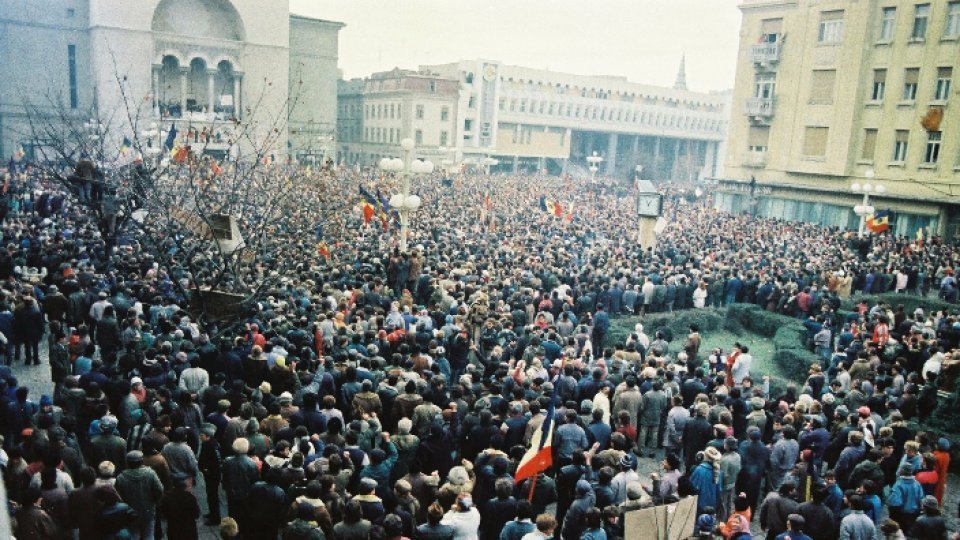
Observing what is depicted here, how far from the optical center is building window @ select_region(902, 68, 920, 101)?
3403 cm

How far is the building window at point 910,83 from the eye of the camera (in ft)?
112

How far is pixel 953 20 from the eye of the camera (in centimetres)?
3225

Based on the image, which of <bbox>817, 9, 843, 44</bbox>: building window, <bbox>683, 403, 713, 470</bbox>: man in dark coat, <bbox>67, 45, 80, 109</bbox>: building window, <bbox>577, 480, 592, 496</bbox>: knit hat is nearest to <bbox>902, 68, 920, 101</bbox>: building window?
<bbox>817, 9, 843, 44</bbox>: building window

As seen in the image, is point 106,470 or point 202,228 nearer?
point 106,470

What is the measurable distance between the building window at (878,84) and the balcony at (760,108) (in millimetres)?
5650

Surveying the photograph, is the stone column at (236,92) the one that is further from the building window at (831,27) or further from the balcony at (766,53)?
the building window at (831,27)

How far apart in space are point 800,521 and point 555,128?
8007cm

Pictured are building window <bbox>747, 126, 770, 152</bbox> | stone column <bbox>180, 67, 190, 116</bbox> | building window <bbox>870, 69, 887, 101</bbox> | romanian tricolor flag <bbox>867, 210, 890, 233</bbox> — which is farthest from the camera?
stone column <bbox>180, 67, 190, 116</bbox>

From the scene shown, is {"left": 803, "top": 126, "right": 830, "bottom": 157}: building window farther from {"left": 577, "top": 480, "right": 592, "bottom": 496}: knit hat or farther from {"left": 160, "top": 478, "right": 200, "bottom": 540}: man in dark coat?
{"left": 160, "top": 478, "right": 200, "bottom": 540}: man in dark coat

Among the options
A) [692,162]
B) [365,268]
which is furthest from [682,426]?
[692,162]

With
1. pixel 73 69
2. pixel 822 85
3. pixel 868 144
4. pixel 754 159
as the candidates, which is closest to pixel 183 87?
pixel 73 69

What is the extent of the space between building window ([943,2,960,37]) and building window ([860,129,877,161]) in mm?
5438

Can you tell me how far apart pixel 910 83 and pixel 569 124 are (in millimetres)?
51906

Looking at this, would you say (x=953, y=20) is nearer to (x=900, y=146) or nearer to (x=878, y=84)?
(x=878, y=84)
